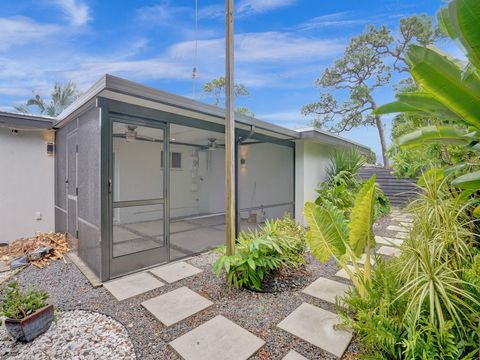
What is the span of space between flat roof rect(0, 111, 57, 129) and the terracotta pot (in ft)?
13.6

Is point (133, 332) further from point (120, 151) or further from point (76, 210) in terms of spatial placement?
point (120, 151)

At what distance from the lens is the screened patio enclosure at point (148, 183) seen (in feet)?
11.4

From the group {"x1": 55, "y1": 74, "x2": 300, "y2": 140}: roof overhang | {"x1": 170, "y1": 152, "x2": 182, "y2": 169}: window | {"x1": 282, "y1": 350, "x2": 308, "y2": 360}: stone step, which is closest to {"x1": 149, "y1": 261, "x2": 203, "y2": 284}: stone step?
{"x1": 282, "y1": 350, "x2": 308, "y2": 360}: stone step

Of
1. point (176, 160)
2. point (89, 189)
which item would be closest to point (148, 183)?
point (176, 160)

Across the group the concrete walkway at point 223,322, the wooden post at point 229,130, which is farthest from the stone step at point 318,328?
the wooden post at point 229,130

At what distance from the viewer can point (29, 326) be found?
7.30 feet

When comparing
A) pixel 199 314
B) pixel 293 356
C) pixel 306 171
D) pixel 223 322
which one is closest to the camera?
pixel 293 356

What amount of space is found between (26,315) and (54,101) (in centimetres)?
1935

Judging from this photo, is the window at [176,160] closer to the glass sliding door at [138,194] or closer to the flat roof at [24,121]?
the glass sliding door at [138,194]

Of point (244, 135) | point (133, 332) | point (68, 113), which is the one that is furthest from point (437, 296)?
point (68, 113)

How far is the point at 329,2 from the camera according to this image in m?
6.63

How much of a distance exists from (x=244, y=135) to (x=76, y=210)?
3.63m

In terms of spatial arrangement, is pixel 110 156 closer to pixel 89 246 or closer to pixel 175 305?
pixel 89 246

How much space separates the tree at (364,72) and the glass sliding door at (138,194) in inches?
477
